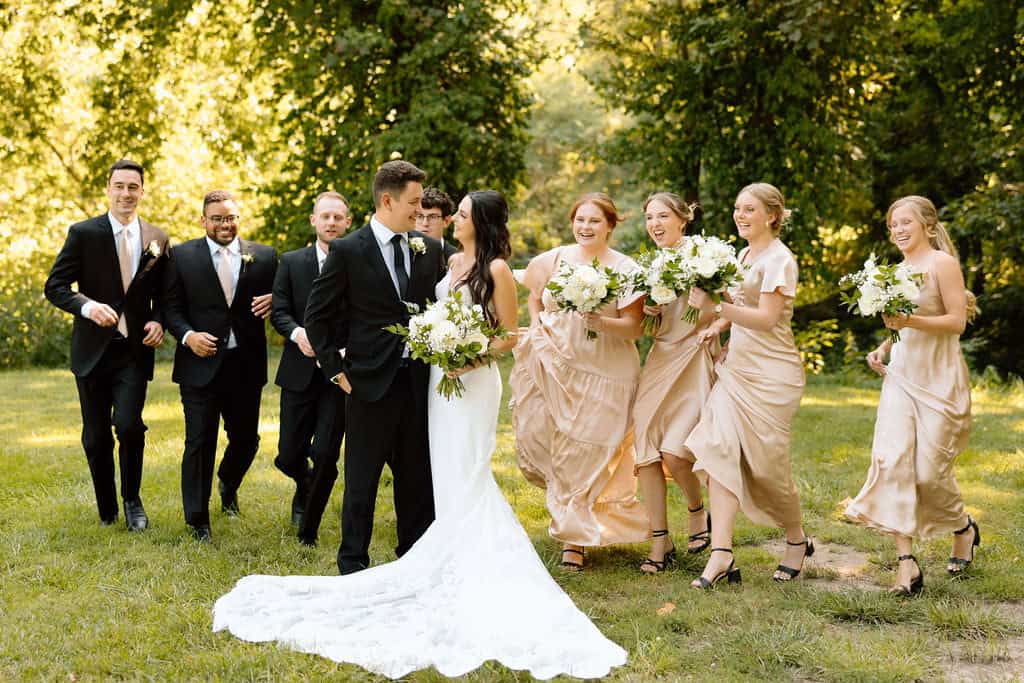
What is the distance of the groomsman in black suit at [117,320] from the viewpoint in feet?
22.1

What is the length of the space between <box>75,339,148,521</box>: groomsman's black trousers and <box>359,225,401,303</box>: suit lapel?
2.28m

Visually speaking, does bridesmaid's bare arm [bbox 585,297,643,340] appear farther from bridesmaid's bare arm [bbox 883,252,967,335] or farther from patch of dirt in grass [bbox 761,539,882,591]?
patch of dirt in grass [bbox 761,539,882,591]

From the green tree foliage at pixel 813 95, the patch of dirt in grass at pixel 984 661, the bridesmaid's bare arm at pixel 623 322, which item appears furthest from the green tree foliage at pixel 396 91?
the patch of dirt in grass at pixel 984 661

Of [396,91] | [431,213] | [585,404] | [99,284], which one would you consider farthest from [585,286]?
[396,91]

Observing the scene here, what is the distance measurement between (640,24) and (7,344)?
11793 millimetres

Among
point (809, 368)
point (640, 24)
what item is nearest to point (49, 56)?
point (640, 24)

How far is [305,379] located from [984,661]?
4.32 m

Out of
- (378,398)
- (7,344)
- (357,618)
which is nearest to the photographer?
(357,618)

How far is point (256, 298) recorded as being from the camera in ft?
22.8

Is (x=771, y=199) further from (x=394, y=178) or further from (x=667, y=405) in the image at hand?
(x=394, y=178)

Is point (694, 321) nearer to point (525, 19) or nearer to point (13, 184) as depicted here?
point (525, 19)

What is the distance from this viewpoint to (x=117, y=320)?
21.7 ft

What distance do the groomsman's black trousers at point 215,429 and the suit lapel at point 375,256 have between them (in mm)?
1891

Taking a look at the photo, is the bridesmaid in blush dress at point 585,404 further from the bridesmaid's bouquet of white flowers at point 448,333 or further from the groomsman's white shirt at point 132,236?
the groomsman's white shirt at point 132,236
